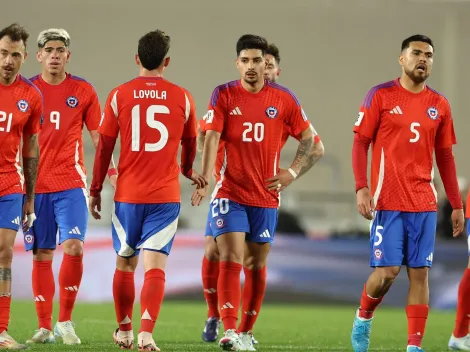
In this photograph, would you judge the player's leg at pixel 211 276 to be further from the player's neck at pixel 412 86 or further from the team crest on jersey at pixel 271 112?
the player's neck at pixel 412 86

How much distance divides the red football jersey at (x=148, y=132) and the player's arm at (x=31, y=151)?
509mm

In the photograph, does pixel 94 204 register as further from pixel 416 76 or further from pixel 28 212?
pixel 416 76

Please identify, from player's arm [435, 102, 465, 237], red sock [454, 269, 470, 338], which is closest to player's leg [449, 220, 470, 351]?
red sock [454, 269, 470, 338]

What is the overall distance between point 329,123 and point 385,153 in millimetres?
16144

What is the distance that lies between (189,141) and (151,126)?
381 mm

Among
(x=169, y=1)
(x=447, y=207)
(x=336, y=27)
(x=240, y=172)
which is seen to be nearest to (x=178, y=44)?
(x=169, y=1)

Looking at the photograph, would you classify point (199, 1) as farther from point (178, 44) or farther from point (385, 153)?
point (385, 153)

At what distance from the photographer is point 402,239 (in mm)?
7371

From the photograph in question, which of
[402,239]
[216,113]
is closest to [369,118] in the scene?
[402,239]

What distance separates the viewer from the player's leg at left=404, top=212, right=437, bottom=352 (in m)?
7.33

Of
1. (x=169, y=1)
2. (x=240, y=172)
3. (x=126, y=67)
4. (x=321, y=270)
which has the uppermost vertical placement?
(x=169, y=1)

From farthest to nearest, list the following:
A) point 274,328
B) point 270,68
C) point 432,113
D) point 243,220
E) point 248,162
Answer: point 274,328
point 270,68
point 248,162
point 243,220
point 432,113

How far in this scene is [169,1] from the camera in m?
23.1

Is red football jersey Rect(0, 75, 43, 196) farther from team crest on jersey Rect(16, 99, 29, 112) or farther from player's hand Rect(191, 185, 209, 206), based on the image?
player's hand Rect(191, 185, 209, 206)
